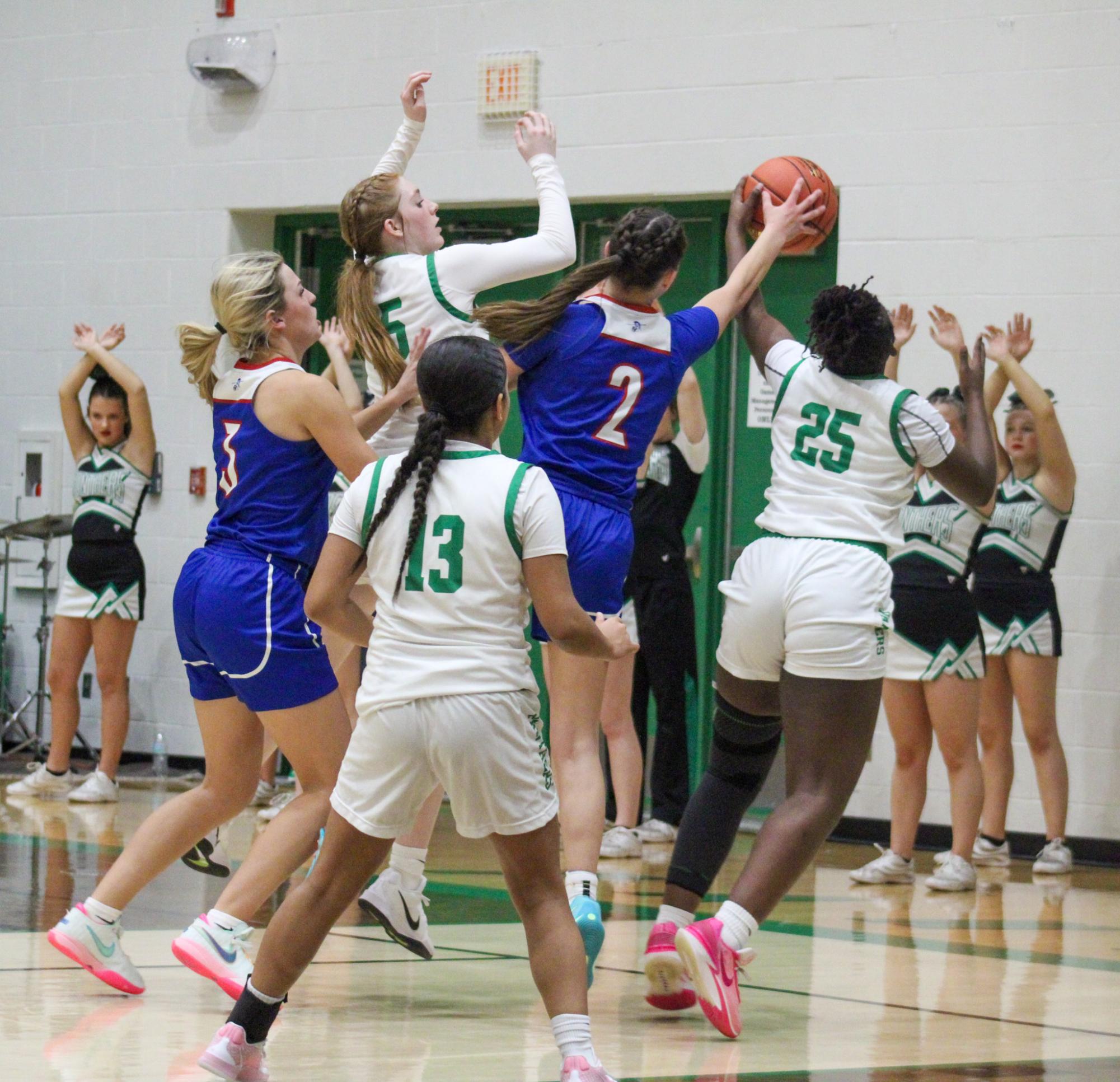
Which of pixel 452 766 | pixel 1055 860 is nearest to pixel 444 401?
pixel 452 766

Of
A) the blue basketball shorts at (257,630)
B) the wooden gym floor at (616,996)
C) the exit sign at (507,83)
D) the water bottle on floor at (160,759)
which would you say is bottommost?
the water bottle on floor at (160,759)

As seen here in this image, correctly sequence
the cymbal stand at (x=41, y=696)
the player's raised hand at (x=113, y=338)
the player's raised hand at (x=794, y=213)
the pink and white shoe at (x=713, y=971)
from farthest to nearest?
the cymbal stand at (x=41, y=696) < the player's raised hand at (x=113, y=338) < the player's raised hand at (x=794, y=213) < the pink and white shoe at (x=713, y=971)

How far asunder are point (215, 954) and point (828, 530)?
172 cm

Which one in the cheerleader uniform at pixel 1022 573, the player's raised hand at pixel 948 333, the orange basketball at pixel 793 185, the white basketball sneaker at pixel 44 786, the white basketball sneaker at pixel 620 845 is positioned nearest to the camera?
the orange basketball at pixel 793 185

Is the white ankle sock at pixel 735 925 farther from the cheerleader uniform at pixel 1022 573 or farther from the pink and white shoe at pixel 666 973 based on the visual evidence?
the cheerleader uniform at pixel 1022 573

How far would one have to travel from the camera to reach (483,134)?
29.4ft

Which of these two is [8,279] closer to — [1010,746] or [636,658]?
[636,658]

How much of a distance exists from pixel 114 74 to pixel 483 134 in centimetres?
239

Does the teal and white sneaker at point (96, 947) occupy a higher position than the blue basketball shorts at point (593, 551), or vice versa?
the blue basketball shorts at point (593, 551)

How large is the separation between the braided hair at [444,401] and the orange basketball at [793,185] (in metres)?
1.50

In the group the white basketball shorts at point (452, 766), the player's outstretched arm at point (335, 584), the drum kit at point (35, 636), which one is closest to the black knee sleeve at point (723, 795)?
the white basketball shorts at point (452, 766)

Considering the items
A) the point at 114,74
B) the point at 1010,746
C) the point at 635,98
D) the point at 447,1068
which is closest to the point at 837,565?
the point at 447,1068

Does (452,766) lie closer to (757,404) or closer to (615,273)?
(615,273)

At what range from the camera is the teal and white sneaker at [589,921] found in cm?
400
